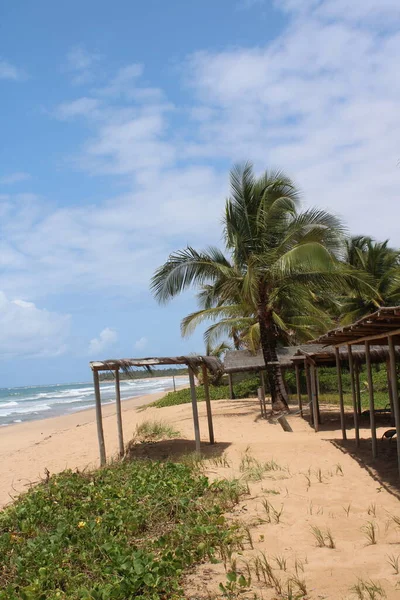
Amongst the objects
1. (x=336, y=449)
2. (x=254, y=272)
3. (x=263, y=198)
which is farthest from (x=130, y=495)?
(x=263, y=198)

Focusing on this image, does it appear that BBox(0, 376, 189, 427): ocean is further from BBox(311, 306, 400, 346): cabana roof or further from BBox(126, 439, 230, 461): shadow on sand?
BBox(311, 306, 400, 346): cabana roof

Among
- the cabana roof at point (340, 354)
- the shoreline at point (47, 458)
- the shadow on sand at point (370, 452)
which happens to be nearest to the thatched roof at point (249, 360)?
the cabana roof at point (340, 354)

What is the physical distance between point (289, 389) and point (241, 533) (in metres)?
19.8

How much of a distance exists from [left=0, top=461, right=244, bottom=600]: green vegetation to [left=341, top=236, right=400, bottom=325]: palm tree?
1448cm

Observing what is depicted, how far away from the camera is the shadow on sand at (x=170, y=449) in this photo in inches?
414

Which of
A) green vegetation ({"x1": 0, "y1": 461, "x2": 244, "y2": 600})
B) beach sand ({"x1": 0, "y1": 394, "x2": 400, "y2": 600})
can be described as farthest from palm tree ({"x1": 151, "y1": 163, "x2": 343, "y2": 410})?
green vegetation ({"x1": 0, "y1": 461, "x2": 244, "y2": 600})

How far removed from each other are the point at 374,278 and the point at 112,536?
17.8 metres

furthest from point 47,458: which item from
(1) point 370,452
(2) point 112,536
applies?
(2) point 112,536

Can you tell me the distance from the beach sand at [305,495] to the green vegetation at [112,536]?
0.89 feet

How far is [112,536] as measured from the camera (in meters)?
5.46

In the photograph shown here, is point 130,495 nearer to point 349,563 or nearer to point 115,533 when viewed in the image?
point 115,533

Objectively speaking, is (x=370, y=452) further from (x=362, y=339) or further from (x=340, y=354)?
(x=340, y=354)

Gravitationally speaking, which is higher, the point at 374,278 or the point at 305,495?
the point at 374,278

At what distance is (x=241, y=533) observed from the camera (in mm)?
5590
